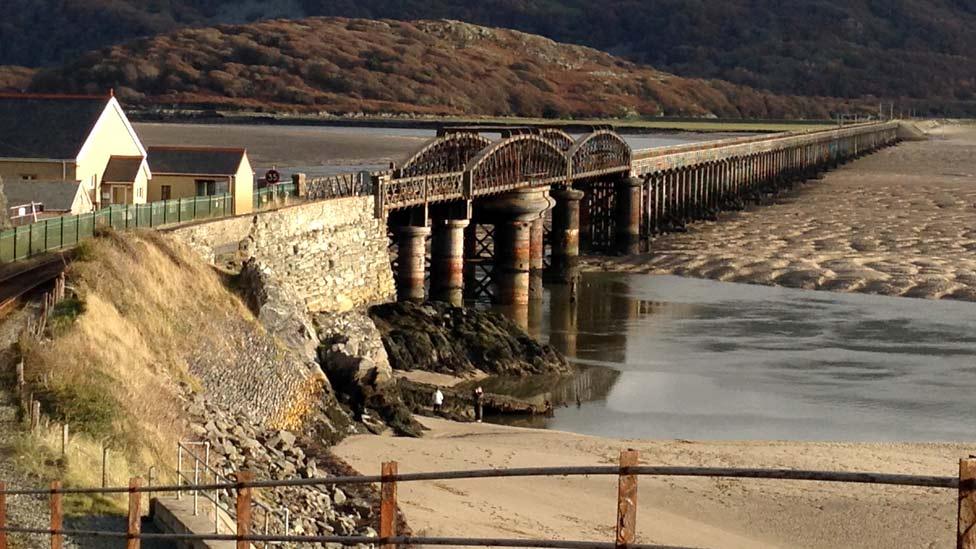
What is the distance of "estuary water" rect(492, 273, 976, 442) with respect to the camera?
1457 inches

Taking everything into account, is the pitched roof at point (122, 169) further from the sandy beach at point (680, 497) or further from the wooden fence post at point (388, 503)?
the wooden fence post at point (388, 503)

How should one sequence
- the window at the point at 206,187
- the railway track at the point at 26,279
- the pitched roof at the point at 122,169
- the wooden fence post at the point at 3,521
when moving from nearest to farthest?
the wooden fence post at the point at 3,521 → the railway track at the point at 26,279 → the pitched roof at the point at 122,169 → the window at the point at 206,187

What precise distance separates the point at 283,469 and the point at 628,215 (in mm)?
48039

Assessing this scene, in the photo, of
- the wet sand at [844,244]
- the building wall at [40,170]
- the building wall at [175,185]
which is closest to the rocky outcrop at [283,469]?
the building wall at [40,170]

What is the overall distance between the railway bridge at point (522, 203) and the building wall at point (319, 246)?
4.48 feet

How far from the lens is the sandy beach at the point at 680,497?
85.9 feet

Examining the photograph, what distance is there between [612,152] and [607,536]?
1906 inches

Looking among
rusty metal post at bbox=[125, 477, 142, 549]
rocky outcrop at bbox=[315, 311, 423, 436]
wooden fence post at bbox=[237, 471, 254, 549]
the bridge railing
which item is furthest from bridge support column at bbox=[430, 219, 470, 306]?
wooden fence post at bbox=[237, 471, 254, 549]

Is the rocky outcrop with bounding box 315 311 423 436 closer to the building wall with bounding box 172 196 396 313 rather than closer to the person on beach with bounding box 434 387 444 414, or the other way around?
the person on beach with bounding box 434 387 444 414

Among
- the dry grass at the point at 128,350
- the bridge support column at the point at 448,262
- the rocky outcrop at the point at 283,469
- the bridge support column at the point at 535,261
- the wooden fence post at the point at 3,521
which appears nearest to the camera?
the wooden fence post at the point at 3,521

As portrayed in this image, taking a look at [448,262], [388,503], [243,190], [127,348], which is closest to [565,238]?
[448,262]

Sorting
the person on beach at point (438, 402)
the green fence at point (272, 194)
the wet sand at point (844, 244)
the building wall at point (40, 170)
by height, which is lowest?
the person on beach at point (438, 402)

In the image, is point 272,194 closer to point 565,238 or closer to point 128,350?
point 128,350

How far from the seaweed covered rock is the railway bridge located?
3682mm
